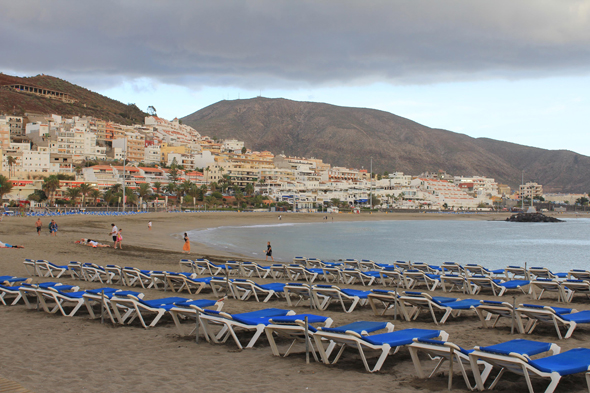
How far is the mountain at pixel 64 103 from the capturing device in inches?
5177

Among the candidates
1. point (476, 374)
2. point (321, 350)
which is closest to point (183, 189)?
point (321, 350)

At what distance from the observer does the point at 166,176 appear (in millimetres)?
94375

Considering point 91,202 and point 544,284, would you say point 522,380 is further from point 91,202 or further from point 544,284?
point 91,202

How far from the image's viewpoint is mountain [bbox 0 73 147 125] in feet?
431

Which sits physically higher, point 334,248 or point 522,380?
point 522,380

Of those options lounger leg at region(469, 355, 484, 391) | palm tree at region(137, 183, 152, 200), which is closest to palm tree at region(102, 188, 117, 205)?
palm tree at region(137, 183, 152, 200)

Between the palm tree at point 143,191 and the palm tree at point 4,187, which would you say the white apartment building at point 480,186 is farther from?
the palm tree at point 4,187

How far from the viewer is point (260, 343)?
20.8ft

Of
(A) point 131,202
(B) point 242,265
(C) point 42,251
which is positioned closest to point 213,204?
(A) point 131,202

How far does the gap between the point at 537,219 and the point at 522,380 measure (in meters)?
91.7

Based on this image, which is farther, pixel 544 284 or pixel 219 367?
pixel 544 284

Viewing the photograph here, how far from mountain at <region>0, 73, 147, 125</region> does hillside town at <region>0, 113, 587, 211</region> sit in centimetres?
1220

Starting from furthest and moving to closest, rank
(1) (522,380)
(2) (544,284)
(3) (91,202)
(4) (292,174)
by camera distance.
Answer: (4) (292,174) < (3) (91,202) < (2) (544,284) < (1) (522,380)

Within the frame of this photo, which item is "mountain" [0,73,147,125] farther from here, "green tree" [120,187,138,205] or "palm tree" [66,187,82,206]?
"palm tree" [66,187,82,206]
